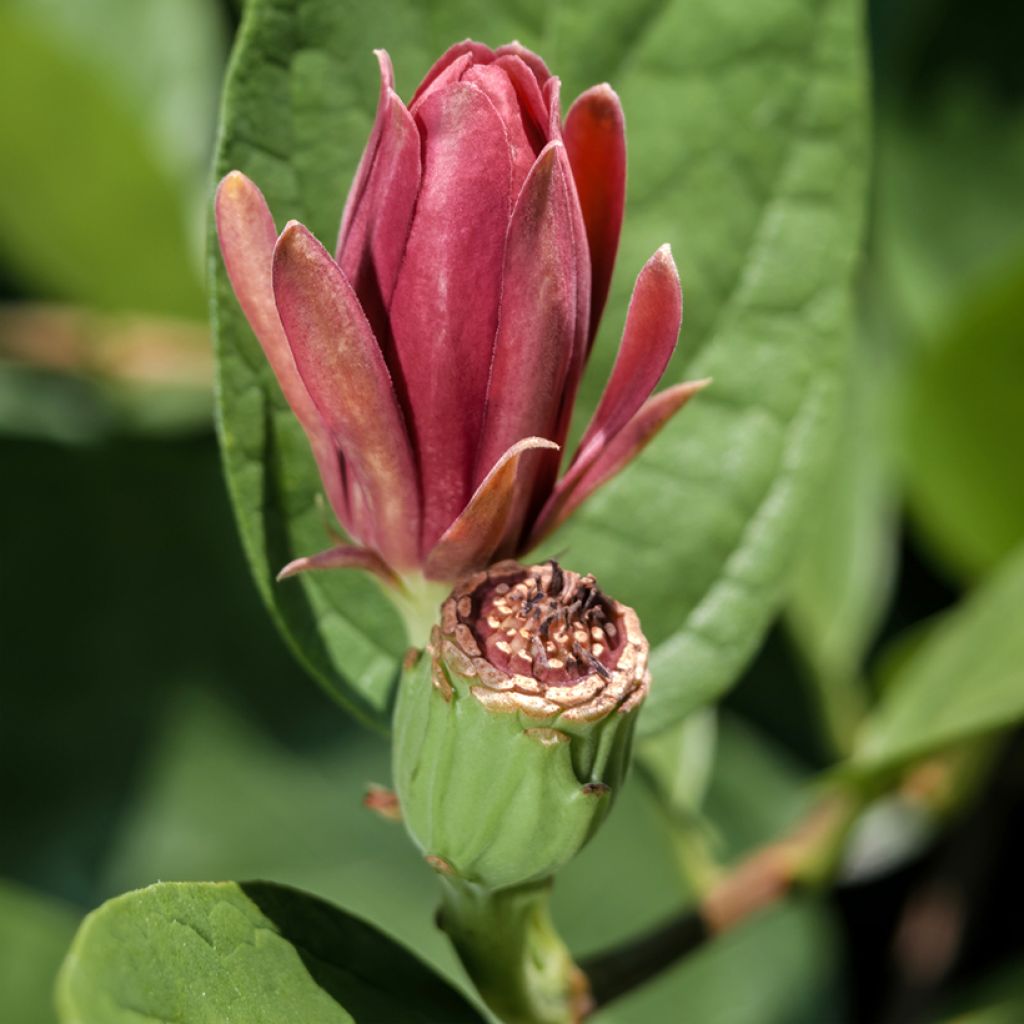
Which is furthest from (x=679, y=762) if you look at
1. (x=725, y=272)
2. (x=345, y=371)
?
(x=345, y=371)

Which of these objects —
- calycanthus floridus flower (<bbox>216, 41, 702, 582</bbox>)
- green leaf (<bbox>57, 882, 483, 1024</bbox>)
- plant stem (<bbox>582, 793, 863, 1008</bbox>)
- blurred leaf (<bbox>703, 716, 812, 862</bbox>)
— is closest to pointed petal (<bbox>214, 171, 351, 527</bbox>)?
calycanthus floridus flower (<bbox>216, 41, 702, 582</bbox>)

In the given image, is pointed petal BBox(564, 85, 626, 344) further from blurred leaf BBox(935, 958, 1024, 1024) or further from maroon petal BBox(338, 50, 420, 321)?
blurred leaf BBox(935, 958, 1024, 1024)

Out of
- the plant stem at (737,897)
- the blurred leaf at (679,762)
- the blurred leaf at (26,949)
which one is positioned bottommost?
the blurred leaf at (26,949)

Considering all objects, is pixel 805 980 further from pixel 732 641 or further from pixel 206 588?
pixel 206 588

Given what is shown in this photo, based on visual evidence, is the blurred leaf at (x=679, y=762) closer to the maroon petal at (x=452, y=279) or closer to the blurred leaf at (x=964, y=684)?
the blurred leaf at (x=964, y=684)

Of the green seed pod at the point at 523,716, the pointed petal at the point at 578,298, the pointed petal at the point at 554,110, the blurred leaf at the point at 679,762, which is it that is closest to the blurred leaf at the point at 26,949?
the blurred leaf at the point at 679,762

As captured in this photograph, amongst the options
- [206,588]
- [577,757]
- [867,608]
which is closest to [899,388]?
[867,608]

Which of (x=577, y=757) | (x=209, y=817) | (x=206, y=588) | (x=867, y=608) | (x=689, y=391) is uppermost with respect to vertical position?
(x=689, y=391)
